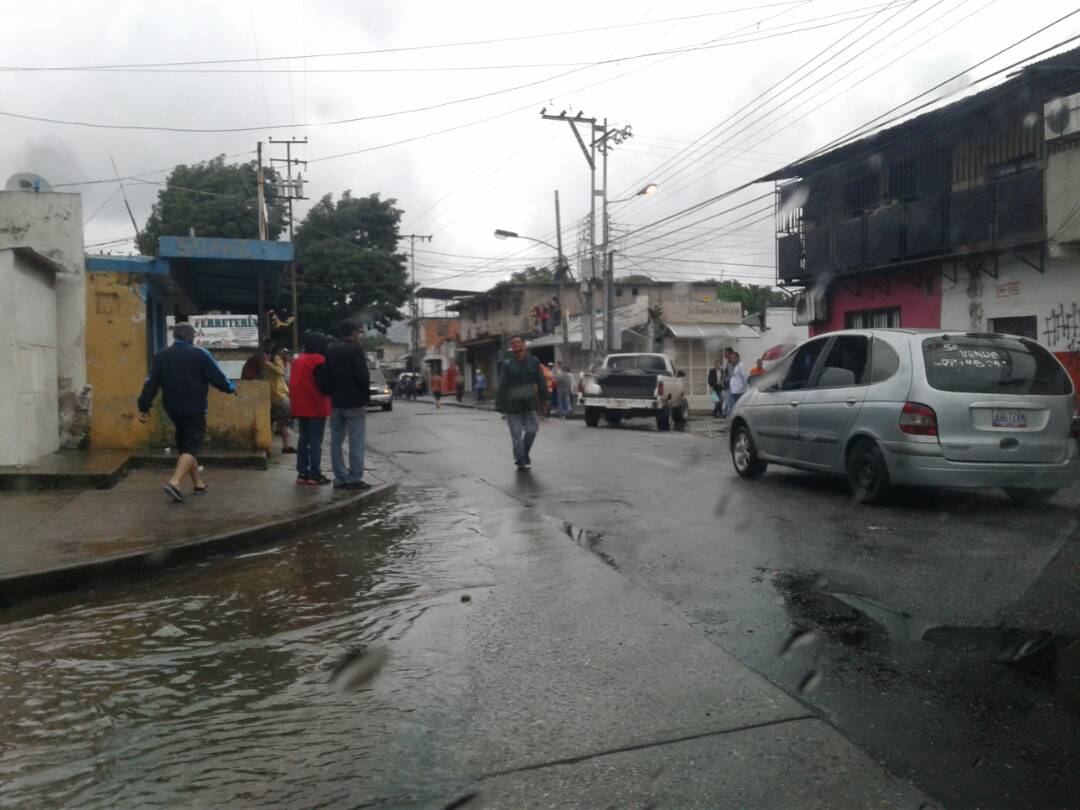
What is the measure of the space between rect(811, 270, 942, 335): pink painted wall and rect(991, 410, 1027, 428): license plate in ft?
44.4

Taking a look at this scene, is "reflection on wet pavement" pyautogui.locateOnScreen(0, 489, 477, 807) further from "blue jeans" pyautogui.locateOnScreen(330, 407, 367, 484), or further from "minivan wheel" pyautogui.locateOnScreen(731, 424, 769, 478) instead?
"minivan wheel" pyautogui.locateOnScreen(731, 424, 769, 478)

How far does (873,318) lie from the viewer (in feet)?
78.5

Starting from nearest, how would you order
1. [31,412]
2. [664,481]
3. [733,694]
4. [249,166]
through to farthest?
1. [733,694]
2. [31,412]
3. [664,481]
4. [249,166]

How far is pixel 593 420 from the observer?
2408 cm

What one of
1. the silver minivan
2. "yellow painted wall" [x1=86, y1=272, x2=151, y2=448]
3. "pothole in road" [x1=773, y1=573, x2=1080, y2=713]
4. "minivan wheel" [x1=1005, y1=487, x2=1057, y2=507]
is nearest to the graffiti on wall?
"minivan wheel" [x1=1005, y1=487, x2=1057, y2=507]

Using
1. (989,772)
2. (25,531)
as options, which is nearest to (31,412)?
(25,531)

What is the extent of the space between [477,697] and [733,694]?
42.4 inches

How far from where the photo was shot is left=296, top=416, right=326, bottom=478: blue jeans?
10133 millimetres

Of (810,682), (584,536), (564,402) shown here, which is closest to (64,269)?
(584,536)

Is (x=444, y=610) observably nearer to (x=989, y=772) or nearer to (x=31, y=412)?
(x=989, y=772)

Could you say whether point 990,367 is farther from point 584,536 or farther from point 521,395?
point 521,395

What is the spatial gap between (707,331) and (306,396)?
2978 cm

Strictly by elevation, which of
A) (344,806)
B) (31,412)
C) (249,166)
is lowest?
(344,806)

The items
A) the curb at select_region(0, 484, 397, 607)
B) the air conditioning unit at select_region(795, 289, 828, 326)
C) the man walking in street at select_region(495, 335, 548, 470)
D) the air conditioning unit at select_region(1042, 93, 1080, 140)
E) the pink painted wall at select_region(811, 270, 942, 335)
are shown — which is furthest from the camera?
the air conditioning unit at select_region(795, 289, 828, 326)
